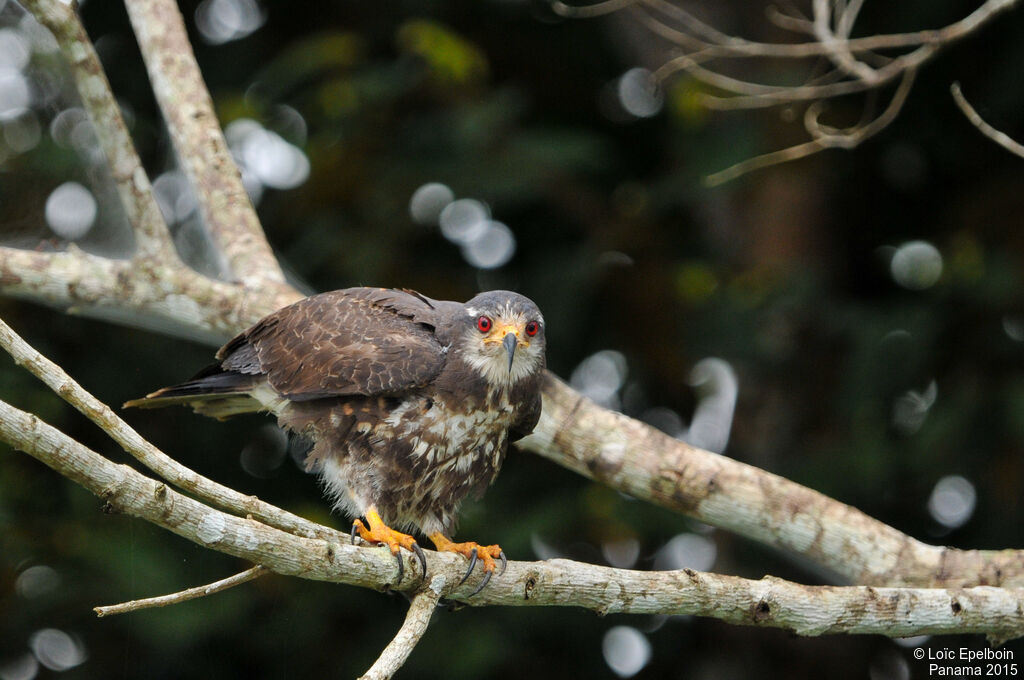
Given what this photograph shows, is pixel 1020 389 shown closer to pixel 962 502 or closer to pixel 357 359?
pixel 962 502

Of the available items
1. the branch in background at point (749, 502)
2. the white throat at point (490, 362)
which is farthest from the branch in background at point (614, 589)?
the white throat at point (490, 362)

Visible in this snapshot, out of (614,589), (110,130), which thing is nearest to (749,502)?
(614,589)

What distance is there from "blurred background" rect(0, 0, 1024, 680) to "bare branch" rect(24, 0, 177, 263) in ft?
1.64

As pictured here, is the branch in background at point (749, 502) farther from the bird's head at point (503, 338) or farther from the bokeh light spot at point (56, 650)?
the bokeh light spot at point (56, 650)

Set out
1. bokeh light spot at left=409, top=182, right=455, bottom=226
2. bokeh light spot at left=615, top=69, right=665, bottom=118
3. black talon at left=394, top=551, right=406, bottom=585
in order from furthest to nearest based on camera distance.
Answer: bokeh light spot at left=615, top=69, right=665, bottom=118
bokeh light spot at left=409, top=182, right=455, bottom=226
black talon at left=394, top=551, right=406, bottom=585

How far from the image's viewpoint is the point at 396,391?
3.59 meters

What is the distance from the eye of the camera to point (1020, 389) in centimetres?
546

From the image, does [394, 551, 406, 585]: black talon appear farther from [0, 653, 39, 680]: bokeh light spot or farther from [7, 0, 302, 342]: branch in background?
[0, 653, 39, 680]: bokeh light spot

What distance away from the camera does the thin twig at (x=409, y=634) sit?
255 cm

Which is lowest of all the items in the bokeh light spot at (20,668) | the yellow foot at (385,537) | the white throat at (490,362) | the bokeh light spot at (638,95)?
the bokeh light spot at (20,668)

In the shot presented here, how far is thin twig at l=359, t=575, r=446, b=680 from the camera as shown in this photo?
2.55 m

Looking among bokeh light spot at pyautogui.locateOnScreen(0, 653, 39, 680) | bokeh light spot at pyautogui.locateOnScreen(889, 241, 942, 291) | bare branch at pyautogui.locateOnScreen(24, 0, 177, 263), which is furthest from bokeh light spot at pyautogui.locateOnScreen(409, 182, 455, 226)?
bokeh light spot at pyautogui.locateOnScreen(0, 653, 39, 680)

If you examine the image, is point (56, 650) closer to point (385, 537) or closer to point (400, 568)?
point (385, 537)

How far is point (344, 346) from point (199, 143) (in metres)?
1.42
